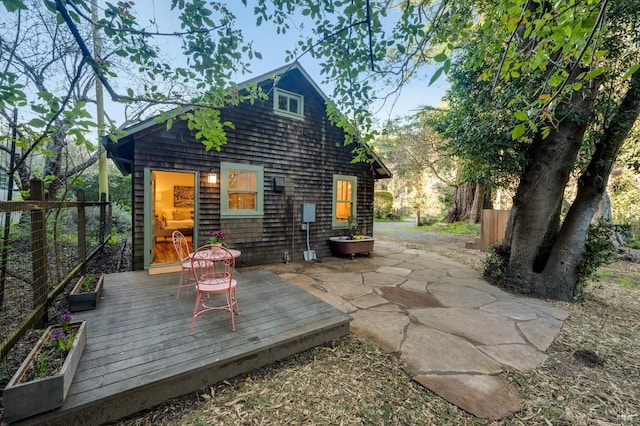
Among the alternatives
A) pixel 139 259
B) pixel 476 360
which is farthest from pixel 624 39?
pixel 139 259

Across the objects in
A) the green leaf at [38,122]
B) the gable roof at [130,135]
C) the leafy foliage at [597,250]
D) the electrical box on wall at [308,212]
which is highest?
the gable roof at [130,135]

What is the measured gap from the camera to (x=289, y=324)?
2988 mm

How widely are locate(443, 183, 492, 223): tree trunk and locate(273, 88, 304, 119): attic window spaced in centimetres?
1290

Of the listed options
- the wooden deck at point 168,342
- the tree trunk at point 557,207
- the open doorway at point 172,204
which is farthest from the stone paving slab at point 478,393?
the open doorway at point 172,204

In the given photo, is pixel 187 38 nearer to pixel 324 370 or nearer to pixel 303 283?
pixel 324 370

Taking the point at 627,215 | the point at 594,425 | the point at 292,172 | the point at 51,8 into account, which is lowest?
the point at 594,425

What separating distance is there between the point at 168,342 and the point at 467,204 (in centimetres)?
1795

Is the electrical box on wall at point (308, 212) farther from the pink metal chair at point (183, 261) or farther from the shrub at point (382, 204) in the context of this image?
the shrub at point (382, 204)

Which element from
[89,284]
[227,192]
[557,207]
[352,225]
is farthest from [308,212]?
[557,207]

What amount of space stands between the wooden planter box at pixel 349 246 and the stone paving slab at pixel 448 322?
95cm

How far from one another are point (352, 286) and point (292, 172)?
345cm

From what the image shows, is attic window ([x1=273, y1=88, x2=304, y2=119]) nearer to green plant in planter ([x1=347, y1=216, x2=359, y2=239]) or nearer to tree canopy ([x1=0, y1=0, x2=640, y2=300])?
tree canopy ([x1=0, y1=0, x2=640, y2=300])

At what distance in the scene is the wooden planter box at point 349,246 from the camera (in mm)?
7312

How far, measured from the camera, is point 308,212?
705 cm
